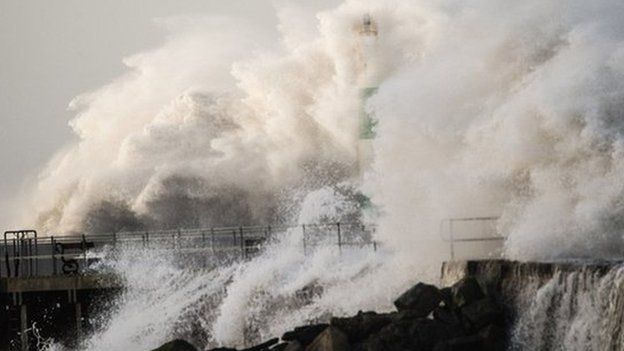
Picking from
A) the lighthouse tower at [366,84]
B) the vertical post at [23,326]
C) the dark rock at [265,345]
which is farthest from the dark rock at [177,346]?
the lighthouse tower at [366,84]

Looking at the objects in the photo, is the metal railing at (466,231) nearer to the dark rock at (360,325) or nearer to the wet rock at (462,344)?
the dark rock at (360,325)

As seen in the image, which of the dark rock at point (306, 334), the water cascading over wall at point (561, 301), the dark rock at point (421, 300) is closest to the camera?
the water cascading over wall at point (561, 301)

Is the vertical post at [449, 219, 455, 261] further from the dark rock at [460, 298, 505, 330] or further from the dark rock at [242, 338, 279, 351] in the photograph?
the dark rock at [460, 298, 505, 330]

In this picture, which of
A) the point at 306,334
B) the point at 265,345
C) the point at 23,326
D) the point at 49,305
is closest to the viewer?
the point at 306,334

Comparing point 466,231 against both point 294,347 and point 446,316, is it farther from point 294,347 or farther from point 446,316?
point 446,316

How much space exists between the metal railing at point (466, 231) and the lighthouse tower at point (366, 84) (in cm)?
964

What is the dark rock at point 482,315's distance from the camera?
68.6 ft

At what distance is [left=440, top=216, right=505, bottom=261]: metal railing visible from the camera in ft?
84.5

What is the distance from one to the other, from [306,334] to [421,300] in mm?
1618

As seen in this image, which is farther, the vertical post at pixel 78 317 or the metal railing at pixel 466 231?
the vertical post at pixel 78 317

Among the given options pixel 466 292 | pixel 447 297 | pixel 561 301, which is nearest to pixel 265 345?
pixel 447 297

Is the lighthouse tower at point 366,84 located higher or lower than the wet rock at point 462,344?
higher

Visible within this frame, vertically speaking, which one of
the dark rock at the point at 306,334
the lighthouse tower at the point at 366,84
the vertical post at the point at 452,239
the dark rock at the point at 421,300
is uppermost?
the lighthouse tower at the point at 366,84

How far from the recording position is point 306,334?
22266 millimetres
